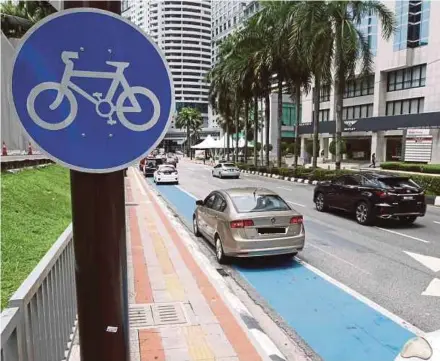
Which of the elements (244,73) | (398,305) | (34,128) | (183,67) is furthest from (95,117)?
(183,67)

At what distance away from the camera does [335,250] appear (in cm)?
939

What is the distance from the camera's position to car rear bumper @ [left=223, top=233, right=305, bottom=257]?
7.73 metres

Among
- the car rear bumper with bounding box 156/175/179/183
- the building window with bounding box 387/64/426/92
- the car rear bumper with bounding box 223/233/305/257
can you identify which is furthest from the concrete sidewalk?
the building window with bounding box 387/64/426/92

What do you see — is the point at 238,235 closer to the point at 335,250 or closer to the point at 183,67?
the point at 335,250

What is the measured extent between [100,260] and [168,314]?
12.0 feet

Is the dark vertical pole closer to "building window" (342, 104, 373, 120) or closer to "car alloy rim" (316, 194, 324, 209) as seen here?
"car alloy rim" (316, 194, 324, 209)

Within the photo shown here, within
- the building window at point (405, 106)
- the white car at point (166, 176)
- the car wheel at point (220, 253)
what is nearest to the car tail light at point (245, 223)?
the car wheel at point (220, 253)

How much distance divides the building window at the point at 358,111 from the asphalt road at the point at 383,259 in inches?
1543

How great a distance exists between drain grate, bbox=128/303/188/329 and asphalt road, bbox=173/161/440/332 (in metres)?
3.09

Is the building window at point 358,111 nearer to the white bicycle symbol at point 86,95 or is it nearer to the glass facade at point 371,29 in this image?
the glass facade at point 371,29

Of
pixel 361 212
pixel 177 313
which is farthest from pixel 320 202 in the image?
pixel 177 313

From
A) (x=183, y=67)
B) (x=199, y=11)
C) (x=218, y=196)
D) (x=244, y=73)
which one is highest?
(x=199, y=11)

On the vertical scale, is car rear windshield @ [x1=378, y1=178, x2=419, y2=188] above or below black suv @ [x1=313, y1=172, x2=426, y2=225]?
above

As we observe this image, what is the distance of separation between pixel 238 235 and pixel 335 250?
2.88 m
